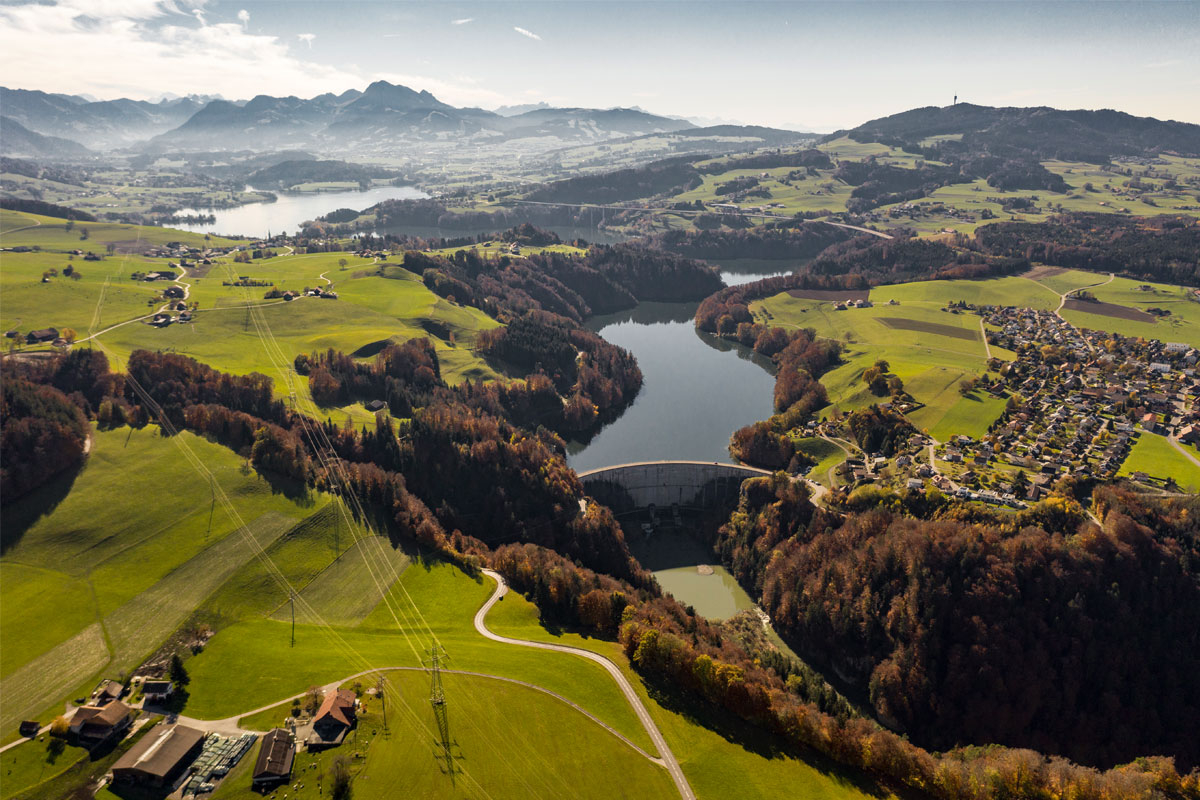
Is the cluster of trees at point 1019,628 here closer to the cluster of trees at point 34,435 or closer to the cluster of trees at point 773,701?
the cluster of trees at point 773,701

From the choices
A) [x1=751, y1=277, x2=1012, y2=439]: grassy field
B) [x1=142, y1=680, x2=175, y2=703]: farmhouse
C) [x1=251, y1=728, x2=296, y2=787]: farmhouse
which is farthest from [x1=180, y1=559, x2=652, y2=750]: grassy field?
[x1=751, y1=277, x2=1012, y2=439]: grassy field

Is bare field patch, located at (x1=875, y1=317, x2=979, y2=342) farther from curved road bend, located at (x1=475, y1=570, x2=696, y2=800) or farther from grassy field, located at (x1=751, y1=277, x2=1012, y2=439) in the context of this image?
curved road bend, located at (x1=475, y1=570, x2=696, y2=800)

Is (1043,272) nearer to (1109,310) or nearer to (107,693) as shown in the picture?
(1109,310)

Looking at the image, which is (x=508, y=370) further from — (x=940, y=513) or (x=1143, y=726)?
(x=1143, y=726)

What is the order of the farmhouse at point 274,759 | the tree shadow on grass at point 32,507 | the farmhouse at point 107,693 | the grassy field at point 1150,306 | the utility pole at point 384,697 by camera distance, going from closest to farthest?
the farmhouse at point 274,759 → the utility pole at point 384,697 → the farmhouse at point 107,693 → the tree shadow on grass at point 32,507 → the grassy field at point 1150,306

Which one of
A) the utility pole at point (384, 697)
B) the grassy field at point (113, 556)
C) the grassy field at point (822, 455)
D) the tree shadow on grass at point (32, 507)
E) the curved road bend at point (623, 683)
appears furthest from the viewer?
the grassy field at point (822, 455)

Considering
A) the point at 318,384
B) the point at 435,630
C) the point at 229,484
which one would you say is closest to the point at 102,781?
the point at 435,630

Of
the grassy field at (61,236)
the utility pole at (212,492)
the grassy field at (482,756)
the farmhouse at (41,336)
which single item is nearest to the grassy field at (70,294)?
the farmhouse at (41,336)

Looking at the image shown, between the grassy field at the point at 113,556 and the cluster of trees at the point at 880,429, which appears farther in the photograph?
the cluster of trees at the point at 880,429
